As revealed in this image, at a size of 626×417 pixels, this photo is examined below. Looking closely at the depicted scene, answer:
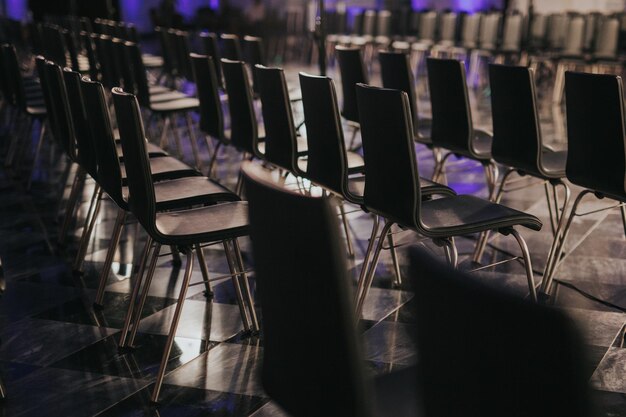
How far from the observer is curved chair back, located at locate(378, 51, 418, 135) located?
444 centimetres

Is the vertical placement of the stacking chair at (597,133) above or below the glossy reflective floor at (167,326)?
above

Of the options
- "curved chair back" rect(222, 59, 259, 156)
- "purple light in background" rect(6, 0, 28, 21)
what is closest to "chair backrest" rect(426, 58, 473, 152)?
"curved chair back" rect(222, 59, 259, 156)

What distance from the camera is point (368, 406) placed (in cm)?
148

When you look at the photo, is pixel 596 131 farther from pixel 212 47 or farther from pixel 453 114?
pixel 212 47

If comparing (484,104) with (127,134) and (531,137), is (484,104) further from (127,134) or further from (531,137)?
(127,134)

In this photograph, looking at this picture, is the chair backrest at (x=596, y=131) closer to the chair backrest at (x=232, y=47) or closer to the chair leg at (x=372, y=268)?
the chair leg at (x=372, y=268)

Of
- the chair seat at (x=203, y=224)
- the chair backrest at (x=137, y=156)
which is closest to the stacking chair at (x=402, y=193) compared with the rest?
the chair seat at (x=203, y=224)

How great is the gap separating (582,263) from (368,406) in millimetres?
2838

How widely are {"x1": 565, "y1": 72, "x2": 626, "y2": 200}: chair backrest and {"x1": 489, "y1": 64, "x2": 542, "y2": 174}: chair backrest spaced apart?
23 cm

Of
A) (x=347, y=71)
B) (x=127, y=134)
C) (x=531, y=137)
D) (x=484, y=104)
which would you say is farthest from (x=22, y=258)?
(x=484, y=104)

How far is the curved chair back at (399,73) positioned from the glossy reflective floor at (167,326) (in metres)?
0.79

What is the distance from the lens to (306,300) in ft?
5.06

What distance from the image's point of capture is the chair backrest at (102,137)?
3131 millimetres

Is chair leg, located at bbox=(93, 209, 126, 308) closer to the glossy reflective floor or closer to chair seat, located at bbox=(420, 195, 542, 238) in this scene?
the glossy reflective floor
